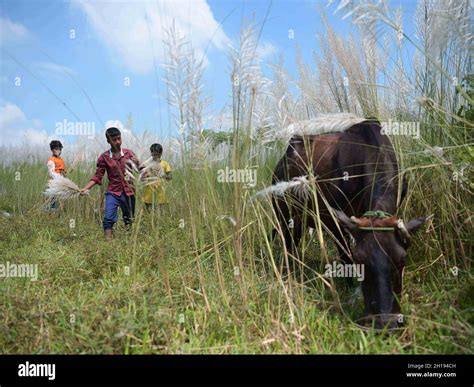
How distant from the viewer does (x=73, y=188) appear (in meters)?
3.37

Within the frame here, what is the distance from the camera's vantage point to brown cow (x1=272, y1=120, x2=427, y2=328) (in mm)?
2336

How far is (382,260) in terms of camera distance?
2.33m

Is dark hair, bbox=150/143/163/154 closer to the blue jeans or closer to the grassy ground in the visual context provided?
the blue jeans

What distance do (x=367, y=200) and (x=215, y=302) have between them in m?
1.17

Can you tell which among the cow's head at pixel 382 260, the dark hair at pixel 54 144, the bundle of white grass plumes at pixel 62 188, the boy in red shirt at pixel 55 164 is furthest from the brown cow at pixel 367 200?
the dark hair at pixel 54 144

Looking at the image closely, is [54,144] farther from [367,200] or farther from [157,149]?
[367,200]

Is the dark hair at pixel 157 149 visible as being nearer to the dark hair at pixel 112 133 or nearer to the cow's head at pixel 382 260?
the dark hair at pixel 112 133

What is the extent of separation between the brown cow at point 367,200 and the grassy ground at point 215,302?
23 centimetres

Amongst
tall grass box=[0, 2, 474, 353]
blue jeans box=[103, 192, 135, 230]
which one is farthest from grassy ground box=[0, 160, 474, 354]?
blue jeans box=[103, 192, 135, 230]

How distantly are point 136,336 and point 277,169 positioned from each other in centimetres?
224
